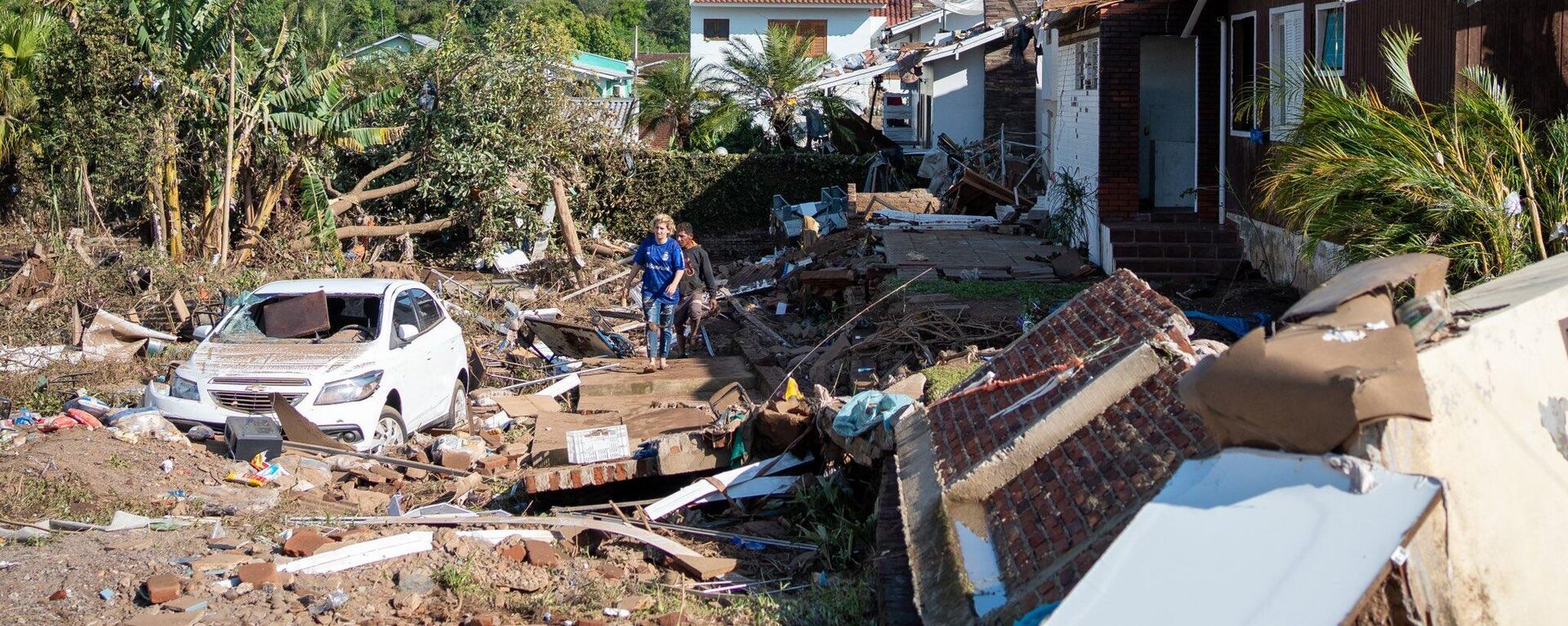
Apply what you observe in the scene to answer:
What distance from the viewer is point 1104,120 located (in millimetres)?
16734

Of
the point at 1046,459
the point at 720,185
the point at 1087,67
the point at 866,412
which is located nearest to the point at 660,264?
the point at 866,412

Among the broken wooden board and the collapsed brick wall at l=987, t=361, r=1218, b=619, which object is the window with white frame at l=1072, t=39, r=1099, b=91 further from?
the collapsed brick wall at l=987, t=361, r=1218, b=619

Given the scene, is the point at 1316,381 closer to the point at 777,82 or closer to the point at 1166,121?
the point at 1166,121

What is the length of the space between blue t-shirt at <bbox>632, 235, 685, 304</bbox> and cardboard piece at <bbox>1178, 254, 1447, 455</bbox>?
946 cm

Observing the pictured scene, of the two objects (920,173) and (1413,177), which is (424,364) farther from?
(920,173)

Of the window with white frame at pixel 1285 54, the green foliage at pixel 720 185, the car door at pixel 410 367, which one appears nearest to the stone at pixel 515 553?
the car door at pixel 410 367

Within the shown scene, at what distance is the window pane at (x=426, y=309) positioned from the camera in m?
12.0

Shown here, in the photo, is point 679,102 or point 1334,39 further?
point 679,102

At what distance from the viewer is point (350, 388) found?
34.7 ft

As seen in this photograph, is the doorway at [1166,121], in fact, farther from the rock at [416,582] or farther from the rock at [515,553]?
the rock at [416,582]

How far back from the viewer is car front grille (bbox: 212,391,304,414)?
1048 cm

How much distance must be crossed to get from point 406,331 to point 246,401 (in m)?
1.47

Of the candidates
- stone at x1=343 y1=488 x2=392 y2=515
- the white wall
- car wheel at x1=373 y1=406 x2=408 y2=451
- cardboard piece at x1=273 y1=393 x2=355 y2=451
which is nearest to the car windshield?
car wheel at x1=373 y1=406 x2=408 y2=451

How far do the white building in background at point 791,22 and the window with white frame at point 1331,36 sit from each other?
1340 inches
